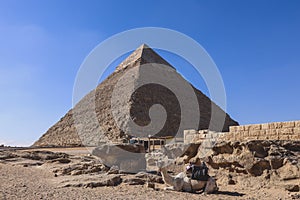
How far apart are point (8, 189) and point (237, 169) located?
438cm

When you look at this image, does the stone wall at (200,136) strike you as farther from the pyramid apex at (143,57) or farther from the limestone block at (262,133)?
the pyramid apex at (143,57)

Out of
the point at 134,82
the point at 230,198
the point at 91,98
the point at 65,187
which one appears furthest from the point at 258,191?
the point at 91,98

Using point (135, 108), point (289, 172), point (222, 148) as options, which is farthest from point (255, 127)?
point (135, 108)

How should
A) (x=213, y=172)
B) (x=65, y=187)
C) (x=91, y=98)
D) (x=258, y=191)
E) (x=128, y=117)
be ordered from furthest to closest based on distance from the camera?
(x=91, y=98)
(x=128, y=117)
(x=213, y=172)
(x=65, y=187)
(x=258, y=191)

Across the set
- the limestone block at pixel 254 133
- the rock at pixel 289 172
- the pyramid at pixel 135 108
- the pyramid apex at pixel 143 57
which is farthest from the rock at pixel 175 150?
the pyramid apex at pixel 143 57

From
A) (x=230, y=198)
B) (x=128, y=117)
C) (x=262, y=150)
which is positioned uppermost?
(x=128, y=117)

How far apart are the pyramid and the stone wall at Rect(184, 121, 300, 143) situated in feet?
162

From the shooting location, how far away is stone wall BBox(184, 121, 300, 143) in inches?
314

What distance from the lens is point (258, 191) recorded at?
6.29 meters

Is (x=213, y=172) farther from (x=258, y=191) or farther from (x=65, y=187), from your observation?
(x=65, y=187)

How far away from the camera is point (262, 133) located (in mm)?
8602

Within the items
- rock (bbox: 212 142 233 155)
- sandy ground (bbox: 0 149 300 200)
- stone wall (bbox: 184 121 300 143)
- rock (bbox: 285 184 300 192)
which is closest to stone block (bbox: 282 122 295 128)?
stone wall (bbox: 184 121 300 143)

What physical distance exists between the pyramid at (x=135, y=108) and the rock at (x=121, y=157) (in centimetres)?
4768

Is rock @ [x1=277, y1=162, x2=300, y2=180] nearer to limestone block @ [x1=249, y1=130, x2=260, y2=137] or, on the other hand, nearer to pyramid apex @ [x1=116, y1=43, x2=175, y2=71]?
limestone block @ [x1=249, y1=130, x2=260, y2=137]
